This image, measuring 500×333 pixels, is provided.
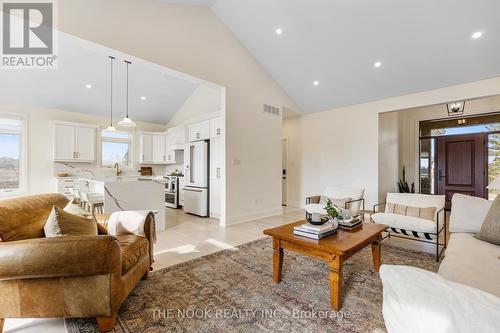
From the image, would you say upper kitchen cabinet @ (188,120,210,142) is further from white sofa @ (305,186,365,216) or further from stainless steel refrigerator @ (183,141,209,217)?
white sofa @ (305,186,365,216)

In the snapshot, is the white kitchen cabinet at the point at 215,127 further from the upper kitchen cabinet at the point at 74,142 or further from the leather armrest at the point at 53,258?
the leather armrest at the point at 53,258

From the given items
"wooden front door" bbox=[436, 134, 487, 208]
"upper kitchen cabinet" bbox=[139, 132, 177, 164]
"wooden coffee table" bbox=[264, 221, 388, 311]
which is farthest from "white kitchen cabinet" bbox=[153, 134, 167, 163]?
"wooden front door" bbox=[436, 134, 487, 208]

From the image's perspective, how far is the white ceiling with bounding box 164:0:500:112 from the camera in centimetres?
331

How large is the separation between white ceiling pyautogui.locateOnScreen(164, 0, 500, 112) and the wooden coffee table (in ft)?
10.5

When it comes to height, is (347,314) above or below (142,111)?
below

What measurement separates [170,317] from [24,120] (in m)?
6.18

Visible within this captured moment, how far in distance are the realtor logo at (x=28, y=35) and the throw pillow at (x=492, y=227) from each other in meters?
4.87

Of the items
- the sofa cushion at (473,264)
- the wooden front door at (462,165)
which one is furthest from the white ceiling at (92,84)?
the wooden front door at (462,165)

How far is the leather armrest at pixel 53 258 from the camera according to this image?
4.79 feet

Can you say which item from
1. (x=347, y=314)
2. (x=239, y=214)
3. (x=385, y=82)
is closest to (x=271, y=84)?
(x=385, y=82)

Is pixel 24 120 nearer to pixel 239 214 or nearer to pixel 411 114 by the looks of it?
pixel 239 214

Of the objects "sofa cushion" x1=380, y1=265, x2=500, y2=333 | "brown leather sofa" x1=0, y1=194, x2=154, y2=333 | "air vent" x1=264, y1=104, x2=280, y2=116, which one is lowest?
"brown leather sofa" x1=0, y1=194, x2=154, y2=333

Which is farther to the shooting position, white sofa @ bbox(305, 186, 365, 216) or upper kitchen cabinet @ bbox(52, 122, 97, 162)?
upper kitchen cabinet @ bbox(52, 122, 97, 162)

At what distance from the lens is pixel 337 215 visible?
7.84ft
